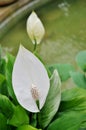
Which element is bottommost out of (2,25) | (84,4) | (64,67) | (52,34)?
(84,4)

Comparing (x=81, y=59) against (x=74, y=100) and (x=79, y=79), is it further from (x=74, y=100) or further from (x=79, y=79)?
(x=74, y=100)

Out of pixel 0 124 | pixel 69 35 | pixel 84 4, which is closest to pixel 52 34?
pixel 69 35

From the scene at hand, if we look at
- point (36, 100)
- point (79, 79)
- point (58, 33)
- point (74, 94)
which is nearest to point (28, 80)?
point (36, 100)

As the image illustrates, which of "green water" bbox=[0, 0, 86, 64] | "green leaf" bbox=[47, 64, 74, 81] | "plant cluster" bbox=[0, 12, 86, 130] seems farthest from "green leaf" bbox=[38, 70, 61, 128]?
"green water" bbox=[0, 0, 86, 64]

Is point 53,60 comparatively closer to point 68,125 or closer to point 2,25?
point 2,25

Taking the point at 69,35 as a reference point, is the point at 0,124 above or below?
above
